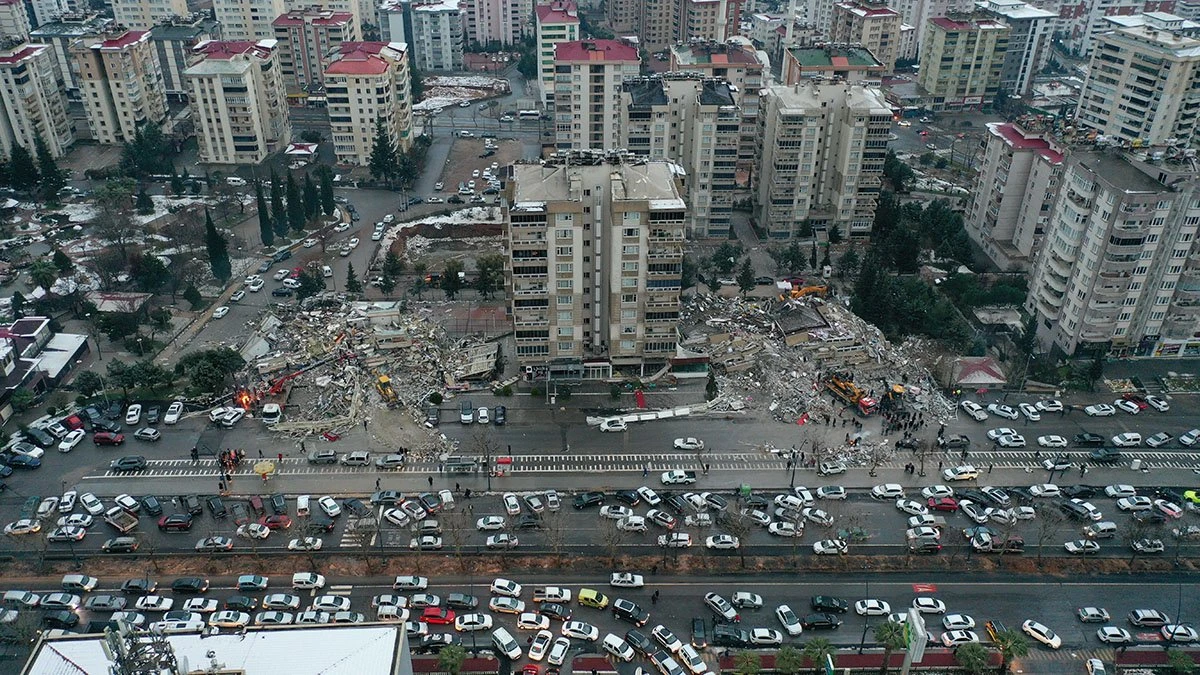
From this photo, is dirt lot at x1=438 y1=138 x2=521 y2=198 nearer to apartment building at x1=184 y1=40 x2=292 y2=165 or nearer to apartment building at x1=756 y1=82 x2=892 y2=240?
apartment building at x1=184 y1=40 x2=292 y2=165

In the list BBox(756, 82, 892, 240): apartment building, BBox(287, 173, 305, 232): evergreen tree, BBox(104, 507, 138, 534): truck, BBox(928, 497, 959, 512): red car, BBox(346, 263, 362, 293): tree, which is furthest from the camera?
BBox(287, 173, 305, 232): evergreen tree

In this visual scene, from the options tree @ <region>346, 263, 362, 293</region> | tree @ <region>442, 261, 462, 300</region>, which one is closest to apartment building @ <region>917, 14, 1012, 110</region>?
tree @ <region>442, 261, 462, 300</region>

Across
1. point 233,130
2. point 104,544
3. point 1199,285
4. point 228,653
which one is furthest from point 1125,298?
point 233,130

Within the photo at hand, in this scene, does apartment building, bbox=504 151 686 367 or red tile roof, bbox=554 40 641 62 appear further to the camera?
red tile roof, bbox=554 40 641 62

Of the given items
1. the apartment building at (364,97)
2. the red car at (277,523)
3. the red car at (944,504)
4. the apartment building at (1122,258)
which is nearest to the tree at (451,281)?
the red car at (277,523)

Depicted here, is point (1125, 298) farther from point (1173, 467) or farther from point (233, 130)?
point (233, 130)
